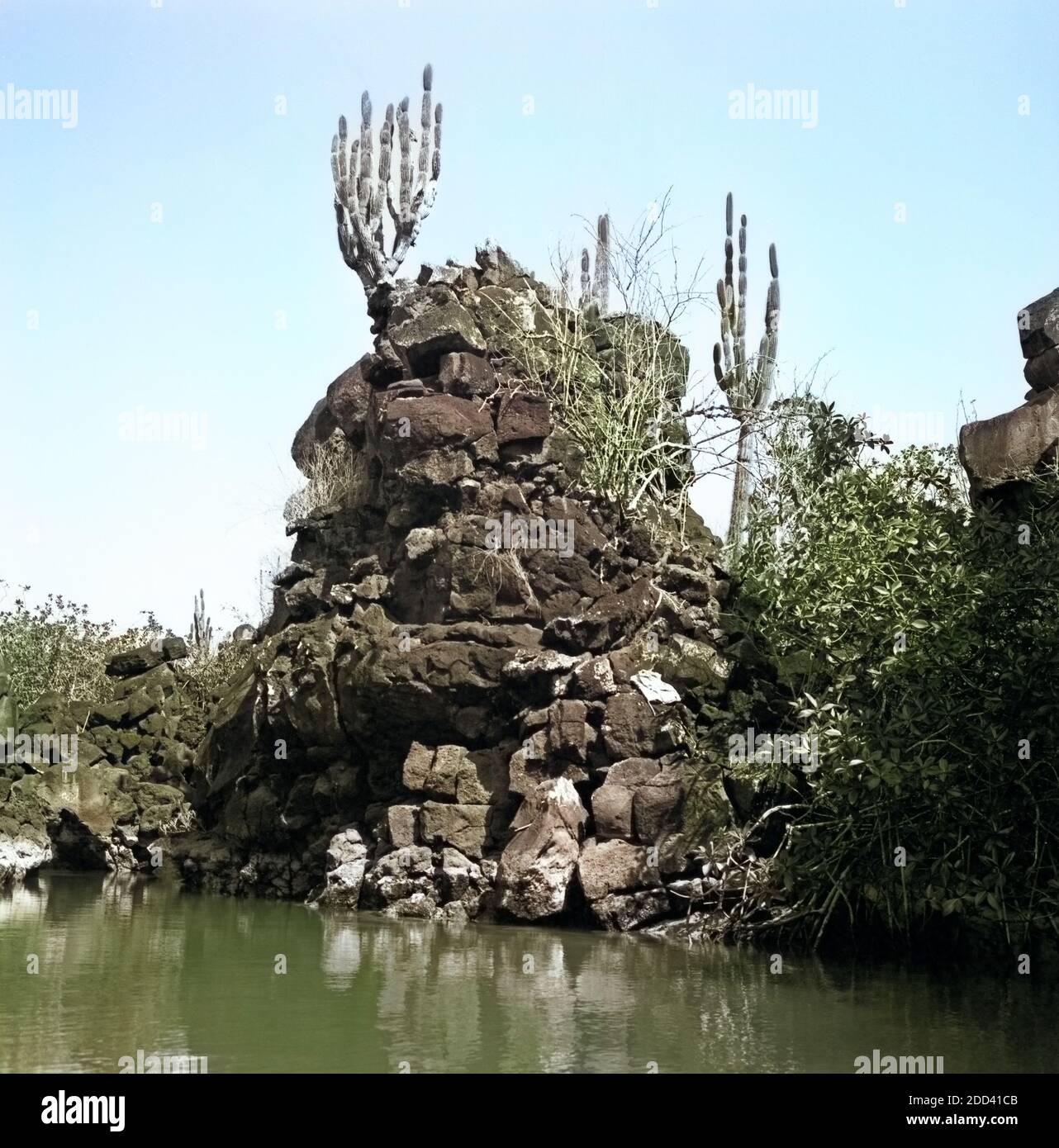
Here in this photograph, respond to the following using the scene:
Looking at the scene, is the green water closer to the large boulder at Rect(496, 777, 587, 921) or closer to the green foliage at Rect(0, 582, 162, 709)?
the large boulder at Rect(496, 777, 587, 921)

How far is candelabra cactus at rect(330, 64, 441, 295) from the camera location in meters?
26.7

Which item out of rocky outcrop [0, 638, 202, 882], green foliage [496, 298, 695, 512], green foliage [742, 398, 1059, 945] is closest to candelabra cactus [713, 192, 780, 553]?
green foliage [496, 298, 695, 512]

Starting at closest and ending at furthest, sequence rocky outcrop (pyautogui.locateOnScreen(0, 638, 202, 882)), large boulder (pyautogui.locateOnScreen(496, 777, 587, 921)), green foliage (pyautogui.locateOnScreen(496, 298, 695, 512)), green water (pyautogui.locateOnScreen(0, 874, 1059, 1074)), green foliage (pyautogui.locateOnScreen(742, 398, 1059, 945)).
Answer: green water (pyautogui.locateOnScreen(0, 874, 1059, 1074)), green foliage (pyautogui.locateOnScreen(742, 398, 1059, 945)), large boulder (pyautogui.locateOnScreen(496, 777, 587, 921)), green foliage (pyautogui.locateOnScreen(496, 298, 695, 512)), rocky outcrop (pyautogui.locateOnScreen(0, 638, 202, 882))

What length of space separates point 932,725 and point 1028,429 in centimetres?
270

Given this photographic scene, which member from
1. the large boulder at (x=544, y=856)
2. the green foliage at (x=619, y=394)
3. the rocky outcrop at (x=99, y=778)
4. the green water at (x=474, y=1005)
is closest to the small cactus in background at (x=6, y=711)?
the rocky outcrop at (x=99, y=778)

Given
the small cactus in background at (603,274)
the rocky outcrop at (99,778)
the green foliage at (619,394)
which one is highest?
the small cactus in background at (603,274)

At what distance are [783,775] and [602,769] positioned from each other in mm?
2234

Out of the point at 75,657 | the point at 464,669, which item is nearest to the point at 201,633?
the point at 75,657

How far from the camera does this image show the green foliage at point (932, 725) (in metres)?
10.8

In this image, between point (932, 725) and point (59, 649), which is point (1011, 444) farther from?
point (59, 649)

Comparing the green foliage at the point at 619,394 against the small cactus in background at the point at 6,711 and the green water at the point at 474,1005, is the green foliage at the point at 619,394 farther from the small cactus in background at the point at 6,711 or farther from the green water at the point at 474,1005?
the small cactus in background at the point at 6,711

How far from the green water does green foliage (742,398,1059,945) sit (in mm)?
765

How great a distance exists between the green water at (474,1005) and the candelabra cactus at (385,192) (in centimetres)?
1676

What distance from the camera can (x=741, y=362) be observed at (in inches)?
866
